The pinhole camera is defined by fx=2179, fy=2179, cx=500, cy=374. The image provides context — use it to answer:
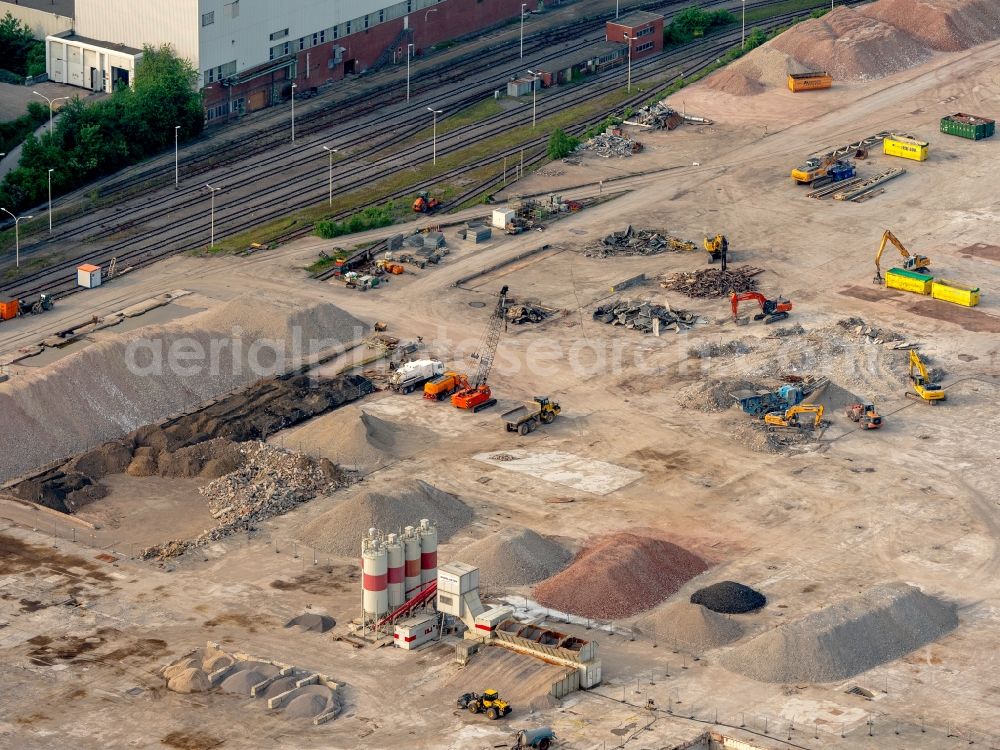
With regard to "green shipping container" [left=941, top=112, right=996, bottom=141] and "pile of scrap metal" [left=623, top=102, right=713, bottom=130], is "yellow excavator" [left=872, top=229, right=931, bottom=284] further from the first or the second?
"pile of scrap metal" [left=623, top=102, right=713, bottom=130]

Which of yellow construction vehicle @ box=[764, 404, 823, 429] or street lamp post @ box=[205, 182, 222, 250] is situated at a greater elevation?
street lamp post @ box=[205, 182, 222, 250]

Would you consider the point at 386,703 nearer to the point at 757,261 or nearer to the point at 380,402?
the point at 380,402

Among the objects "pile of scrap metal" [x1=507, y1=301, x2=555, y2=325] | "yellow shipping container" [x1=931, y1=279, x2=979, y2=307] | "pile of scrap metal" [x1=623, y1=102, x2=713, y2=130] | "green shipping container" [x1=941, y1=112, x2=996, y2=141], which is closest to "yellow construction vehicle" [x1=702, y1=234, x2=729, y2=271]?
"yellow shipping container" [x1=931, y1=279, x2=979, y2=307]

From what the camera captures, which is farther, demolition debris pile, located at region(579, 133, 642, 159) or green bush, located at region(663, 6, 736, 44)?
green bush, located at region(663, 6, 736, 44)

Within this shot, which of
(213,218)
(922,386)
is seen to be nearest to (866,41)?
(213,218)

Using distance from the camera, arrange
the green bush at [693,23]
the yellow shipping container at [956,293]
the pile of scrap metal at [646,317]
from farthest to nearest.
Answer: the green bush at [693,23], the yellow shipping container at [956,293], the pile of scrap metal at [646,317]

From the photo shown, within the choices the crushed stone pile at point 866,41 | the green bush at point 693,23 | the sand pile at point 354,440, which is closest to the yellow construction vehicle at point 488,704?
the sand pile at point 354,440

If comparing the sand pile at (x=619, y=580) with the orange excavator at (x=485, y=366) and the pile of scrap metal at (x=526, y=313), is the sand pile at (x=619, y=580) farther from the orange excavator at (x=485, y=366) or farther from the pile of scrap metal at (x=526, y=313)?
the pile of scrap metal at (x=526, y=313)

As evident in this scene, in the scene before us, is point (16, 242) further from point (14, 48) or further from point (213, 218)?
point (14, 48)
